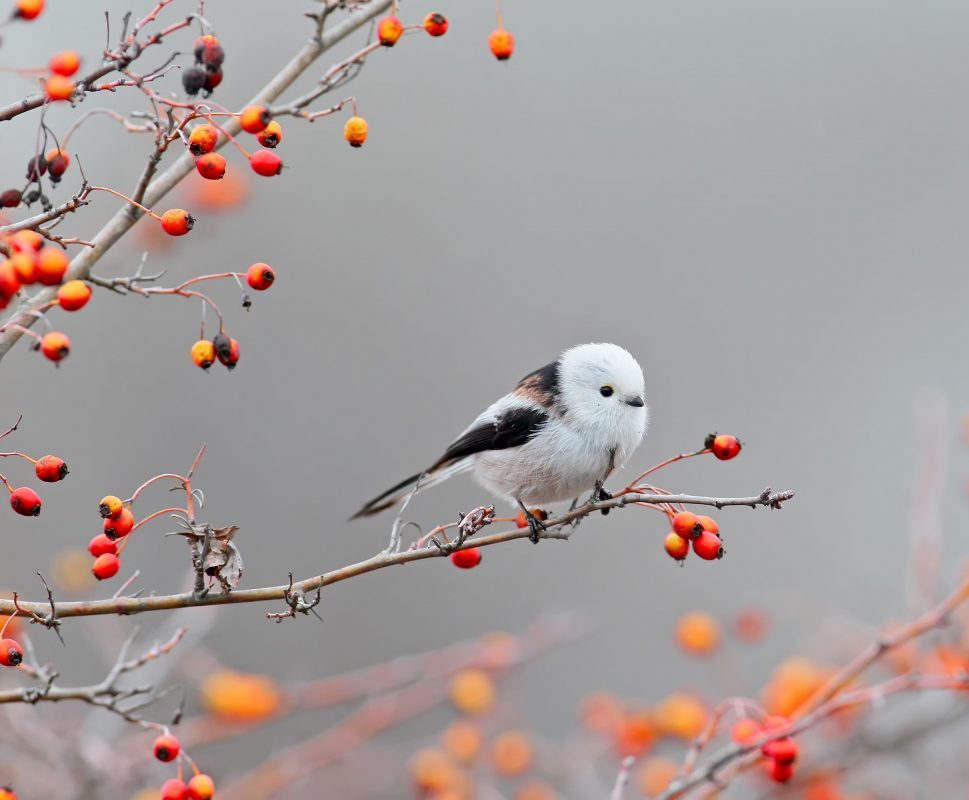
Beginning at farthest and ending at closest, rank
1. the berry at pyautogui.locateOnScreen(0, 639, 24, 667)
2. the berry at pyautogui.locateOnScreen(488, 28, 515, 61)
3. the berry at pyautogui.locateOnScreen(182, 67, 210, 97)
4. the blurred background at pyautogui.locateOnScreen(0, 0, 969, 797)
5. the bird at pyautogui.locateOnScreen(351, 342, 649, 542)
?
the blurred background at pyautogui.locateOnScreen(0, 0, 969, 797) < the bird at pyautogui.locateOnScreen(351, 342, 649, 542) < the berry at pyautogui.locateOnScreen(488, 28, 515, 61) < the berry at pyautogui.locateOnScreen(182, 67, 210, 97) < the berry at pyautogui.locateOnScreen(0, 639, 24, 667)

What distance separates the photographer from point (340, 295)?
7.71 metres

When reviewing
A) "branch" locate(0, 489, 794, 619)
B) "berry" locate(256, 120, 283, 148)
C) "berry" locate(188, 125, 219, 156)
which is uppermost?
"berry" locate(256, 120, 283, 148)

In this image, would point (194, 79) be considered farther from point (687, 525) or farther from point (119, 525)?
point (687, 525)

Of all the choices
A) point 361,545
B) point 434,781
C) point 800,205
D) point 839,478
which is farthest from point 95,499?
point 800,205

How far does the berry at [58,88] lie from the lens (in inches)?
67.9

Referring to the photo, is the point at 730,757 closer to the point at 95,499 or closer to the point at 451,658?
the point at 451,658

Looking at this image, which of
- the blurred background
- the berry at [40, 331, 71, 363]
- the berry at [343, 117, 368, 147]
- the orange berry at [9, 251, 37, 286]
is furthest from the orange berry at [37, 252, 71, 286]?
the blurred background

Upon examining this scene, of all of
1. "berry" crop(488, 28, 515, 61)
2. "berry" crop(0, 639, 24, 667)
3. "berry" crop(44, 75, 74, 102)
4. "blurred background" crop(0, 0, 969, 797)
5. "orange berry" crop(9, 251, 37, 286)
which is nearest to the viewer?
"orange berry" crop(9, 251, 37, 286)

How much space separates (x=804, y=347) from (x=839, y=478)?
100 cm

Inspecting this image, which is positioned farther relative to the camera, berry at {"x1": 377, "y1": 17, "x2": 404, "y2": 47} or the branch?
berry at {"x1": 377, "y1": 17, "x2": 404, "y2": 47}

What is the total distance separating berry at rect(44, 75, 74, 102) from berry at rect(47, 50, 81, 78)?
0.10 feet

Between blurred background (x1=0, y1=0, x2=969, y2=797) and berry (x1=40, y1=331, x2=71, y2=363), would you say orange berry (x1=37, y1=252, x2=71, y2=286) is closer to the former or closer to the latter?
berry (x1=40, y1=331, x2=71, y2=363)

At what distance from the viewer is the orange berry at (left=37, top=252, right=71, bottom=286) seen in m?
1.65

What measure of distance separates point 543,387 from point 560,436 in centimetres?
29
